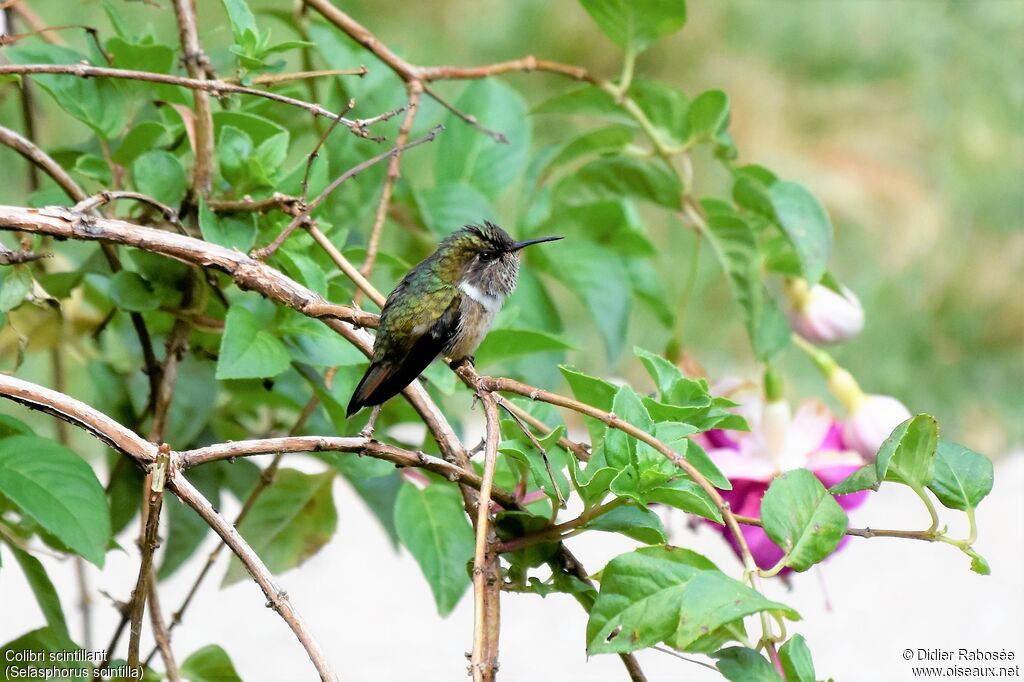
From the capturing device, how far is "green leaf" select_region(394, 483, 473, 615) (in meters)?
0.74

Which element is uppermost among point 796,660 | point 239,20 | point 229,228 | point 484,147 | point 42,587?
point 484,147

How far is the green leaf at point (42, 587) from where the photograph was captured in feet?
2.30

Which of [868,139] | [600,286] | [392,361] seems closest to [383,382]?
[392,361]

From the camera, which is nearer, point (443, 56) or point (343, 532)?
point (343, 532)

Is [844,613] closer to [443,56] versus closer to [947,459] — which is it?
[947,459]

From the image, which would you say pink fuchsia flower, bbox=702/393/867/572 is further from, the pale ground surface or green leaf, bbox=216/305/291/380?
the pale ground surface

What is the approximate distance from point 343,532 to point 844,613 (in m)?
0.76

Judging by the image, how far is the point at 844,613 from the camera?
5.09ft

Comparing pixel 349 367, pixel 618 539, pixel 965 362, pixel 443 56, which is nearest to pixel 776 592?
pixel 618 539

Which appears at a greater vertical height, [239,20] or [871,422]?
[239,20]

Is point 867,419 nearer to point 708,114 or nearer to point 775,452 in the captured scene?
point 775,452

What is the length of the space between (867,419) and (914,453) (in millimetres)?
321

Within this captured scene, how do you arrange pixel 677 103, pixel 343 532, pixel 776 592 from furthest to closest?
pixel 343 532 → pixel 776 592 → pixel 677 103

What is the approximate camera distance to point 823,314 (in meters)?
0.95
